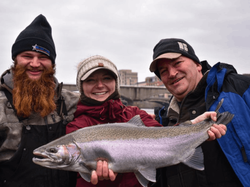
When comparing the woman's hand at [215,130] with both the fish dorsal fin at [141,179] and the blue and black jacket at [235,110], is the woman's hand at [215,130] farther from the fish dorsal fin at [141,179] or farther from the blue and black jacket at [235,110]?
the fish dorsal fin at [141,179]

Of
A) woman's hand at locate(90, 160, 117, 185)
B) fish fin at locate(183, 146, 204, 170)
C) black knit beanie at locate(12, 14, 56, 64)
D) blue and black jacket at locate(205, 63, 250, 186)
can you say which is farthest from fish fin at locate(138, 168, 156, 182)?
black knit beanie at locate(12, 14, 56, 64)

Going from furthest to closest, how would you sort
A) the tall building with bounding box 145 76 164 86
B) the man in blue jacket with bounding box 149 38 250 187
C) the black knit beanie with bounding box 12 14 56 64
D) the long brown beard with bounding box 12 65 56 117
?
the tall building with bounding box 145 76 164 86 → the black knit beanie with bounding box 12 14 56 64 → the long brown beard with bounding box 12 65 56 117 → the man in blue jacket with bounding box 149 38 250 187

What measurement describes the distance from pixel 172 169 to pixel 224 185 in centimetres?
98

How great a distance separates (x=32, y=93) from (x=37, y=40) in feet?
3.79

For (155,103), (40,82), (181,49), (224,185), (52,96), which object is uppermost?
(155,103)

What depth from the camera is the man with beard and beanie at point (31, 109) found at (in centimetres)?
363

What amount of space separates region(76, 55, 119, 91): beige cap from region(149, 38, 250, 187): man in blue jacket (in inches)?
43.9

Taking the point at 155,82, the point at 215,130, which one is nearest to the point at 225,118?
the point at 215,130

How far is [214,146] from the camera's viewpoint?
389 cm

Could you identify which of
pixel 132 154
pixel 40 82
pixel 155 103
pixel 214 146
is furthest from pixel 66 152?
pixel 155 103

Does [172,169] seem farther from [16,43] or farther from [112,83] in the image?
[16,43]

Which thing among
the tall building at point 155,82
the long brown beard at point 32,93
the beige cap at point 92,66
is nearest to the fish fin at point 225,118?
the beige cap at point 92,66

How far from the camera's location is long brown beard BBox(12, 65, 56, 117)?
394cm

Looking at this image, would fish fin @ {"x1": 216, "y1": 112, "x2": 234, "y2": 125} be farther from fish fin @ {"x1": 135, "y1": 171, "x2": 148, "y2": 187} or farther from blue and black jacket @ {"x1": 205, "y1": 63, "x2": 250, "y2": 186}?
fish fin @ {"x1": 135, "y1": 171, "x2": 148, "y2": 187}
